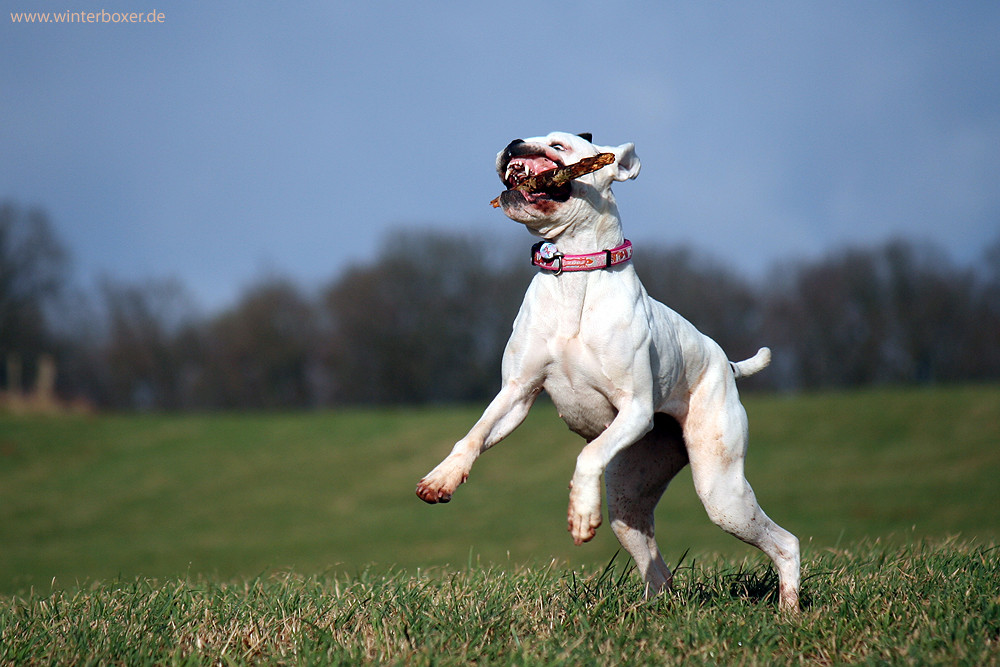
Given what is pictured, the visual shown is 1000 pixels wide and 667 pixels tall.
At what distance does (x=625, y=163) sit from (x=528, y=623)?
2107 mm

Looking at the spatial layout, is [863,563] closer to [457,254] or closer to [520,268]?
[520,268]

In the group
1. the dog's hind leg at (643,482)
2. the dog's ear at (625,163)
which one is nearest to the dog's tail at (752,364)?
the dog's hind leg at (643,482)

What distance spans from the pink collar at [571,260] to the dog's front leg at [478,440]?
549 millimetres

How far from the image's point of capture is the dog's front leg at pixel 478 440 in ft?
12.4

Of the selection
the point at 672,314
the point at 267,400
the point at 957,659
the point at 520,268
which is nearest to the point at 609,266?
the point at 672,314

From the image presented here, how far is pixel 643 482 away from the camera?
15.7 feet

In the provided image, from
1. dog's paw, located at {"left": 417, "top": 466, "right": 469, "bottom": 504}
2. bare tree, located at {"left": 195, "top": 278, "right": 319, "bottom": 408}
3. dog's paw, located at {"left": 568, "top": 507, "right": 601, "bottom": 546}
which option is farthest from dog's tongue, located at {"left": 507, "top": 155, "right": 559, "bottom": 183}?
bare tree, located at {"left": 195, "top": 278, "right": 319, "bottom": 408}

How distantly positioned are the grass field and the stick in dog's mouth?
6.13 ft

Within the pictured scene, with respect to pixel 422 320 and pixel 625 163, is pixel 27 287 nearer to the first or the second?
pixel 422 320

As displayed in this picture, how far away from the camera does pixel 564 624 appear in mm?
4023

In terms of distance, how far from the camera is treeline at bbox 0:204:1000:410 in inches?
1672

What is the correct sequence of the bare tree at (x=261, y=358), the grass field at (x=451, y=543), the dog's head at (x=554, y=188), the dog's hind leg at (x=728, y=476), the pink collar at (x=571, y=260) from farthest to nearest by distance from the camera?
the bare tree at (x=261, y=358) → the dog's hind leg at (x=728, y=476) → the pink collar at (x=571, y=260) → the dog's head at (x=554, y=188) → the grass field at (x=451, y=543)

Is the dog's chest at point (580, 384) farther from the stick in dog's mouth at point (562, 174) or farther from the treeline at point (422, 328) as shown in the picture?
the treeline at point (422, 328)

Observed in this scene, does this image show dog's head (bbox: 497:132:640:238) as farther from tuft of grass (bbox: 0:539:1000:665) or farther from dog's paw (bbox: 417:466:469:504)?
tuft of grass (bbox: 0:539:1000:665)
